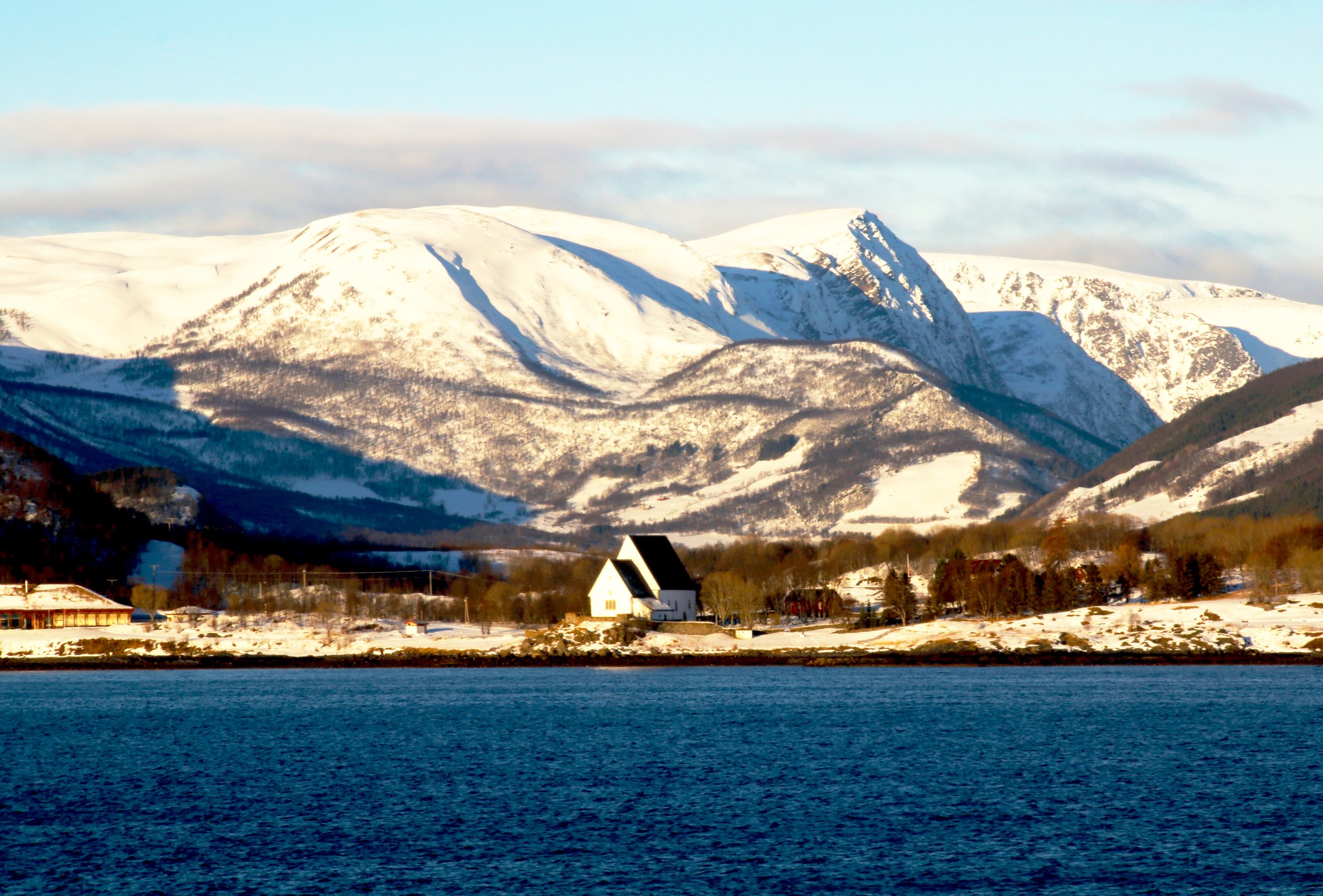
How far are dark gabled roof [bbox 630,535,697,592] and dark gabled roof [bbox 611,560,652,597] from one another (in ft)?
4.55

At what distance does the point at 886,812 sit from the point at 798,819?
4.00 m

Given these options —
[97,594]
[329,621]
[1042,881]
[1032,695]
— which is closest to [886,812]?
[1042,881]

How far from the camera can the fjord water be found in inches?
2256

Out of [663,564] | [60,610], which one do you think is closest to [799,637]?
[663,564]

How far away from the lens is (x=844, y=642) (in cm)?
16750

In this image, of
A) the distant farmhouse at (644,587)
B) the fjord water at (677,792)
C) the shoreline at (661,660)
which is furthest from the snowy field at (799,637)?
the fjord water at (677,792)

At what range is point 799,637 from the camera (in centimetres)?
17250

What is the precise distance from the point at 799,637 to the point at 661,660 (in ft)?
51.0

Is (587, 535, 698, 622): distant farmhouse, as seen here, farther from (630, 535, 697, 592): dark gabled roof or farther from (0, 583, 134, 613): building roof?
(0, 583, 134, 613): building roof

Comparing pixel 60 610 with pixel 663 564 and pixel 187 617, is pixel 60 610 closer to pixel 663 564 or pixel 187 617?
pixel 187 617

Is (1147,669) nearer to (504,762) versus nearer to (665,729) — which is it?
(665,729)

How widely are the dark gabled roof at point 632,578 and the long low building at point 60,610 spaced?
193 feet

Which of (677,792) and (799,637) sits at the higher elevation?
(799,637)

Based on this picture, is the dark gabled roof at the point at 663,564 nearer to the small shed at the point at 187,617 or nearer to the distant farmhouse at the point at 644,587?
the distant farmhouse at the point at 644,587
